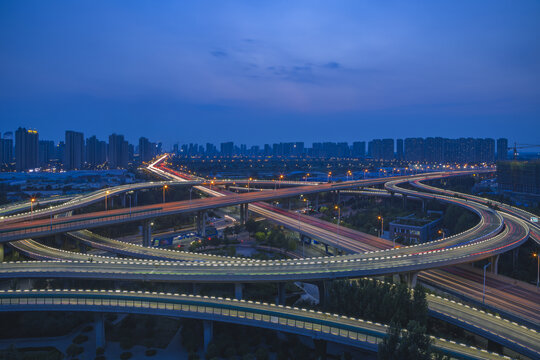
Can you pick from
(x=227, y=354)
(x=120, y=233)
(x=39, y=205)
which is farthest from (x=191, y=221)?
(x=227, y=354)

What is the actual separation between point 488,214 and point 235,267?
122 ft

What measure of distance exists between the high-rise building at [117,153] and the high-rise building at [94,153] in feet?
21.8


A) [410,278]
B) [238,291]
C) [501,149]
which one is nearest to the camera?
[238,291]

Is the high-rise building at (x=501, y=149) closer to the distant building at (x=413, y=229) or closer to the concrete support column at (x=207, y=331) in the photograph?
the distant building at (x=413, y=229)

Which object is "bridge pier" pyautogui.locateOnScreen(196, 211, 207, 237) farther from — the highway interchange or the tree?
the tree

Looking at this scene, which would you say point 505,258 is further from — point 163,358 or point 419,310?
point 163,358

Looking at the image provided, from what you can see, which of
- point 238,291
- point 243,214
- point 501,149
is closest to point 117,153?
point 243,214

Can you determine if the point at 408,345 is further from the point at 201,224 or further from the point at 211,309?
the point at 201,224

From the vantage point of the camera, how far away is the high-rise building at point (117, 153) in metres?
154

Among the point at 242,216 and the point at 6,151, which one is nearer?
the point at 242,216

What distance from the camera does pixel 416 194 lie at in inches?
2391

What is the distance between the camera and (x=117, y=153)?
155 meters

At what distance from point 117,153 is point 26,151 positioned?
39.6m

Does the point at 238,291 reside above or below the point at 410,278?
below
